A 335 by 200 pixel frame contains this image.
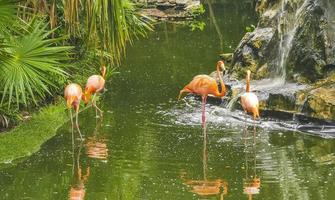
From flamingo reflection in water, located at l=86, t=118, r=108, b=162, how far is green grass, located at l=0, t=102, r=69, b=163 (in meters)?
0.61

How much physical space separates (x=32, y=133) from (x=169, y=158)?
223 centimetres

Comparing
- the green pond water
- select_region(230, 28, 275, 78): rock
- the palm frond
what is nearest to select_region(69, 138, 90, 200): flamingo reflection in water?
the green pond water

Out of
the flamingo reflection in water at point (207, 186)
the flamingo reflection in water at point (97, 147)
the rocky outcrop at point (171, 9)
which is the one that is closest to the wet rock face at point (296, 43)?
the flamingo reflection in water at point (97, 147)

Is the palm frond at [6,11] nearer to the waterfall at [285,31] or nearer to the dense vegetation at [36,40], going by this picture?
the dense vegetation at [36,40]

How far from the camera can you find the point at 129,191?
8523mm

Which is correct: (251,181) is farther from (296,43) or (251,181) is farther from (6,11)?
(296,43)

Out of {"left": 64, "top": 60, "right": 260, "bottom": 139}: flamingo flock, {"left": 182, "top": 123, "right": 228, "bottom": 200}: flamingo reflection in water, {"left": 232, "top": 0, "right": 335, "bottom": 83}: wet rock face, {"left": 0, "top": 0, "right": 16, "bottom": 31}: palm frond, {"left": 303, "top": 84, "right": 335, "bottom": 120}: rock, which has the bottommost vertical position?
{"left": 182, "top": 123, "right": 228, "bottom": 200}: flamingo reflection in water

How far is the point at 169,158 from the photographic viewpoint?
32.4 ft

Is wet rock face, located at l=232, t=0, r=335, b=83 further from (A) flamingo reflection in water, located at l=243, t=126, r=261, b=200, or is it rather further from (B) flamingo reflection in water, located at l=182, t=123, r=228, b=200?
(B) flamingo reflection in water, located at l=182, t=123, r=228, b=200

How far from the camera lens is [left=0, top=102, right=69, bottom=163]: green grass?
32.7 ft

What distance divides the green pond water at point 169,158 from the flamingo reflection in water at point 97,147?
1cm

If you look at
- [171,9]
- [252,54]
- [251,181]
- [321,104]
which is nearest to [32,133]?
[251,181]

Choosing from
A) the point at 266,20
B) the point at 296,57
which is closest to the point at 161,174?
the point at 296,57

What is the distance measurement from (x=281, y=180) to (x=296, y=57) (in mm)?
5032
